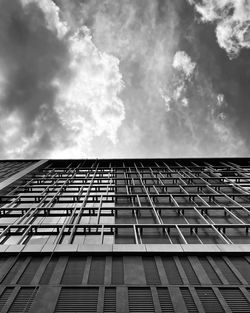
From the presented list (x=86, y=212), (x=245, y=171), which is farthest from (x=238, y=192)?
(x=86, y=212)

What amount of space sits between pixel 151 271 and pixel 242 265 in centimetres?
479

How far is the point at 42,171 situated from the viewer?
3203cm

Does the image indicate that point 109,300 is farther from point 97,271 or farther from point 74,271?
point 74,271

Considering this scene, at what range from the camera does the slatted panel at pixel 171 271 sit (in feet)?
34.3

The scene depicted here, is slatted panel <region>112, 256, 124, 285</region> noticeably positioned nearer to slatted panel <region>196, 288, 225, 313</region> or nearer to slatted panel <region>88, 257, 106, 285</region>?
slatted panel <region>88, 257, 106, 285</region>

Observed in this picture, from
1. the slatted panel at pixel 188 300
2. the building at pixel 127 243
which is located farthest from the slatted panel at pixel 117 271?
the slatted panel at pixel 188 300

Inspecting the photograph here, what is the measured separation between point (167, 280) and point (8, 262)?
8187 mm

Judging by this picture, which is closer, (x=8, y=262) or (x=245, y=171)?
(x=8, y=262)

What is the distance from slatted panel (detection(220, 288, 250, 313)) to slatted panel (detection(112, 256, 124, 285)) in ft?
15.0

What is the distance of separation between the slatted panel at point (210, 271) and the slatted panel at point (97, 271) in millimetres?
5194

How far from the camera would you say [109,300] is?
30.7 ft

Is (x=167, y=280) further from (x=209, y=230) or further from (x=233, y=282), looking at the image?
(x=209, y=230)

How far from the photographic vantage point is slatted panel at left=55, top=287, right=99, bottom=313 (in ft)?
29.3

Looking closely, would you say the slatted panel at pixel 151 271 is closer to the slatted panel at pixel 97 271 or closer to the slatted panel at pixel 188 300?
the slatted panel at pixel 188 300
